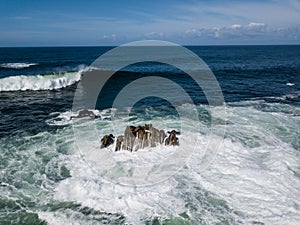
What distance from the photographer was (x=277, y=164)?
1211 cm

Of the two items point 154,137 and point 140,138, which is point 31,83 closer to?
point 140,138

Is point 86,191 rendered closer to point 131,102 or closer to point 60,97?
point 131,102

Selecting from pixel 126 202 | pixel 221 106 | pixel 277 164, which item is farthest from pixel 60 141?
pixel 221 106

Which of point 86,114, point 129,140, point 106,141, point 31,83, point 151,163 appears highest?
point 31,83

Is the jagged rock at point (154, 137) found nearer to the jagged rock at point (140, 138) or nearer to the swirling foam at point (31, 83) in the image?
the jagged rock at point (140, 138)

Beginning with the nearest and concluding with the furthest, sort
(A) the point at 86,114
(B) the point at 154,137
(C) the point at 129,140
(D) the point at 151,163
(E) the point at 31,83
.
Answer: (D) the point at 151,163 < (C) the point at 129,140 < (B) the point at 154,137 < (A) the point at 86,114 < (E) the point at 31,83

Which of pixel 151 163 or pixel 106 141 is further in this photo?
pixel 106 141

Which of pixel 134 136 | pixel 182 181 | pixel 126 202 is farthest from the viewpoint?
pixel 134 136

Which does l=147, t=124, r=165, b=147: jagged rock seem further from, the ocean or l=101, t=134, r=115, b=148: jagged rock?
l=101, t=134, r=115, b=148: jagged rock

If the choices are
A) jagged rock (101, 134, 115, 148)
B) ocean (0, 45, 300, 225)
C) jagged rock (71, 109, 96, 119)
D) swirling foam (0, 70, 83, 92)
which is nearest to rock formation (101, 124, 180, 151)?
jagged rock (101, 134, 115, 148)

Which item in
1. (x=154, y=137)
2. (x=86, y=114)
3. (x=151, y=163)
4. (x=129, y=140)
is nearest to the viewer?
(x=151, y=163)

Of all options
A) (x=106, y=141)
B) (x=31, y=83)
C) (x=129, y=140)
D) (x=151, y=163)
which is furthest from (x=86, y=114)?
(x=31, y=83)

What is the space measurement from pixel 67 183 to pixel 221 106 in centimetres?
1635

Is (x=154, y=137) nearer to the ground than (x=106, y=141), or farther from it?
farther from it
